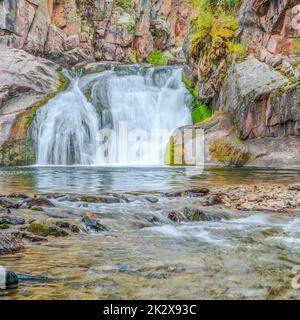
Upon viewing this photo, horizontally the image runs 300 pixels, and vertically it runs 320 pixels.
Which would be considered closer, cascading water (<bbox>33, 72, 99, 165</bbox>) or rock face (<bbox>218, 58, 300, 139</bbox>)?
rock face (<bbox>218, 58, 300, 139</bbox>)

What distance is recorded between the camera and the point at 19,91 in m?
29.3

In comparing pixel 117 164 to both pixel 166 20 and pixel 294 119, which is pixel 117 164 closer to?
pixel 294 119

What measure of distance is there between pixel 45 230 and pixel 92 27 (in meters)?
38.1

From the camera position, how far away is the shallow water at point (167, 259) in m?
4.16

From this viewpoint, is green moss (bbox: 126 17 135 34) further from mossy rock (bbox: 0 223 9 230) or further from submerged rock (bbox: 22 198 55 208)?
mossy rock (bbox: 0 223 9 230)

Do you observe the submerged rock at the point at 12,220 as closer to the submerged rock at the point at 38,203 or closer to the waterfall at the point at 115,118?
the submerged rock at the point at 38,203

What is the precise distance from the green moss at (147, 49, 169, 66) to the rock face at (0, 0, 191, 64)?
1.71 ft

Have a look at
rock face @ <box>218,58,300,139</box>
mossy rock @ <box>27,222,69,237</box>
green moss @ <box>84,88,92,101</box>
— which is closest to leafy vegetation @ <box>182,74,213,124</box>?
rock face @ <box>218,58,300,139</box>

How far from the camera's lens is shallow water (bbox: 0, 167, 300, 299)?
4156 mm

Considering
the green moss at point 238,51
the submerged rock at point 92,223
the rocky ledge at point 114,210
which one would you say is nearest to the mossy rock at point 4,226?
the rocky ledge at point 114,210

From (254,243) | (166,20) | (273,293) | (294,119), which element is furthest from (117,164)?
(166,20)

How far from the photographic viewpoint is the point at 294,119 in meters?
20.1
